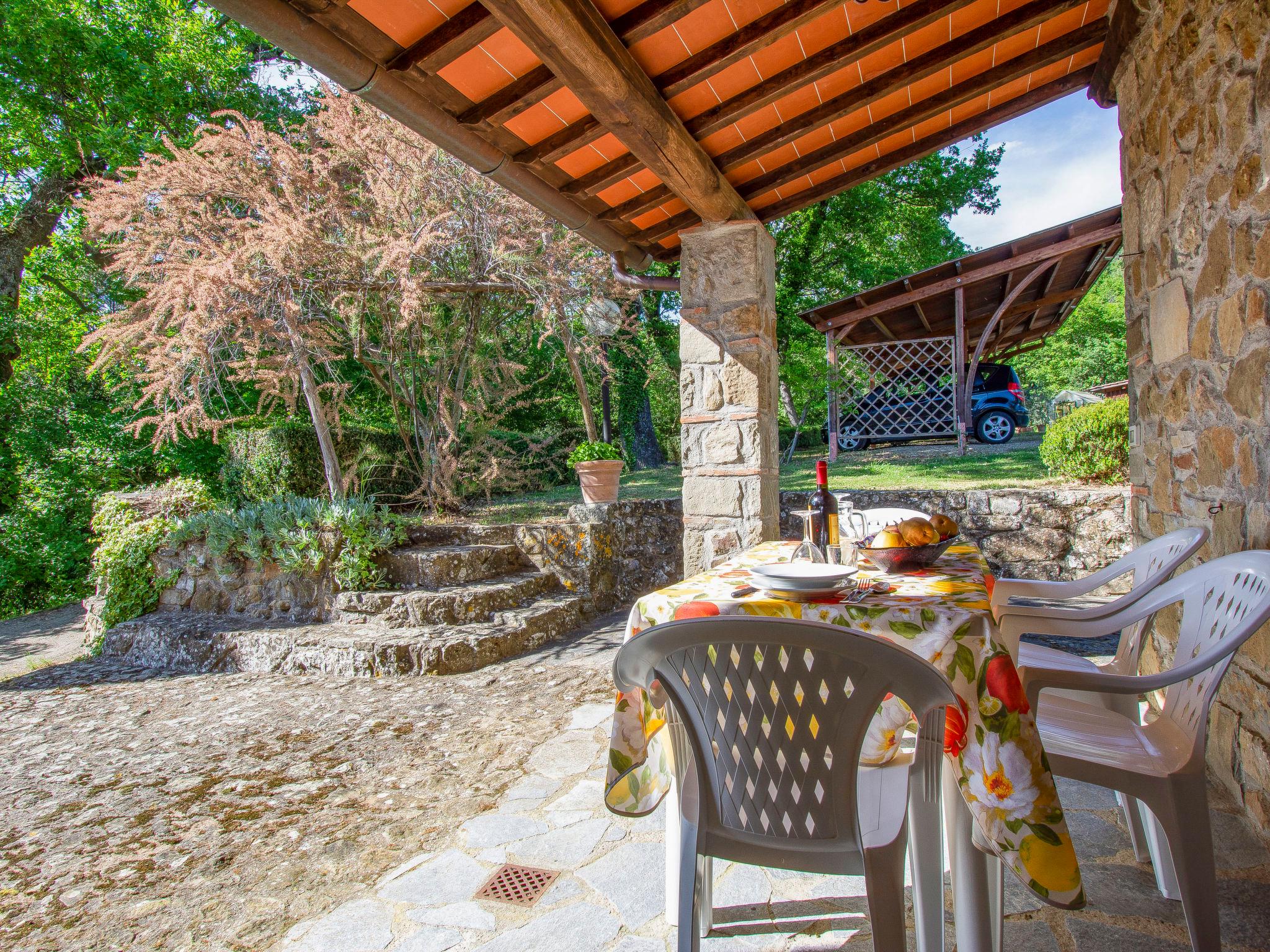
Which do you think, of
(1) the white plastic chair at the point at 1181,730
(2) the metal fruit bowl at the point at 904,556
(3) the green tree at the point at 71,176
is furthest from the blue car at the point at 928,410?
(3) the green tree at the point at 71,176

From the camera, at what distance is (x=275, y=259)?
527cm

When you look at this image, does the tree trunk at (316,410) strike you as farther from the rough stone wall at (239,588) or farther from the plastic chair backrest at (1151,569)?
the plastic chair backrest at (1151,569)

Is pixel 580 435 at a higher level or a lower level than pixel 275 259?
lower

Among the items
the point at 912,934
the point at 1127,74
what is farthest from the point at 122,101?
the point at 912,934

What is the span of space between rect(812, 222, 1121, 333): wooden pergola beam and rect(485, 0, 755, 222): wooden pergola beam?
5.76 m

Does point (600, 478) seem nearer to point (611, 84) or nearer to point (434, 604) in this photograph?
point (434, 604)

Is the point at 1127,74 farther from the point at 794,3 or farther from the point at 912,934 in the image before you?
the point at 912,934

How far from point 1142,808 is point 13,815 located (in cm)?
370

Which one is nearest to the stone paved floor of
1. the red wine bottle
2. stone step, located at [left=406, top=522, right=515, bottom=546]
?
the red wine bottle

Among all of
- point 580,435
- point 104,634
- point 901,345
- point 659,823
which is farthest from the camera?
point 580,435

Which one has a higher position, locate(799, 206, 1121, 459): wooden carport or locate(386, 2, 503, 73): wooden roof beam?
locate(799, 206, 1121, 459): wooden carport

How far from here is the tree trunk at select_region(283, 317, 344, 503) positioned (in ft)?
17.9

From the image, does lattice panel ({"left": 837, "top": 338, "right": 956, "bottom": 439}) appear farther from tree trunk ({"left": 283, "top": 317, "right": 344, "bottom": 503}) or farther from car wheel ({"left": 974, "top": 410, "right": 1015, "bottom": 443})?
tree trunk ({"left": 283, "top": 317, "right": 344, "bottom": 503})

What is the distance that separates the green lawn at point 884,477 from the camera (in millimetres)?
5844
